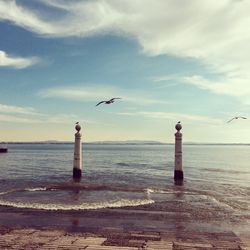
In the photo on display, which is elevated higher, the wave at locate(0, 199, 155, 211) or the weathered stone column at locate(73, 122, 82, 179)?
the weathered stone column at locate(73, 122, 82, 179)

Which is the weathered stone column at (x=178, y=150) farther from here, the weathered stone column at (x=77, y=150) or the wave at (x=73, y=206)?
the wave at (x=73, y=206)

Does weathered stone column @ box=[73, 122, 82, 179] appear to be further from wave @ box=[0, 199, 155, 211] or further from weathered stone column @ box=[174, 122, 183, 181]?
wave @ box=[0, 199, 155, 211]

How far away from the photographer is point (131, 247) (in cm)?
877

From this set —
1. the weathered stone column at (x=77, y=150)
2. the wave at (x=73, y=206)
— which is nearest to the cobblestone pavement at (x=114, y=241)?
the wave at (x=73, y=206)

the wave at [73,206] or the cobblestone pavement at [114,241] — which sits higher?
the cobblestone pavement at [114,241]

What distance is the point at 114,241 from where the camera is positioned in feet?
31.0

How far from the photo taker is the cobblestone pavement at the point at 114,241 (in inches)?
342

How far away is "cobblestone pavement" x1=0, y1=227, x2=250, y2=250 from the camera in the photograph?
869cm

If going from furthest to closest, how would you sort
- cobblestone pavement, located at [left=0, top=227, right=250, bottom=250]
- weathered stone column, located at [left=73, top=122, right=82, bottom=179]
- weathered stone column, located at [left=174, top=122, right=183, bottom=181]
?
weathered stone column, located at [left=73, top=122, right=82, bottom=179] < weathered stone column, located at [left=174, top=122, right=183, bottom=181] < cobblestone pavement, located at [left=0, top=227, right=250, bottom=250]

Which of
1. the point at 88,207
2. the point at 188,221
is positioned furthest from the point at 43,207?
the point at 188,221

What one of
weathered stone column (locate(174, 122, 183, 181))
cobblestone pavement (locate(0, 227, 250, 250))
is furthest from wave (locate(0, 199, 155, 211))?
weathered stone column (locate(174, 122, 183, 181))

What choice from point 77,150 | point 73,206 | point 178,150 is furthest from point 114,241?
point 77,150

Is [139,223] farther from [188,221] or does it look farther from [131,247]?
[131,247]

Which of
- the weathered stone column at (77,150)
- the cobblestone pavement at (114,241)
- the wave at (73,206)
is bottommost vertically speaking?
the wave at (73,206)
